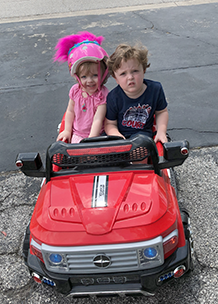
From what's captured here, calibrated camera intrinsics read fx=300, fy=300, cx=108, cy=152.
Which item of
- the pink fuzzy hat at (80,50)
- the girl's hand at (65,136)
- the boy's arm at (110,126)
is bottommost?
the girl's hand at (65,136)

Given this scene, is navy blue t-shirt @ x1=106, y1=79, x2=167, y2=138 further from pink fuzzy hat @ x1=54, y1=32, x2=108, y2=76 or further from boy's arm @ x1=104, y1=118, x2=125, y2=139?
pink fuzzy hat @ x1=54, y1=32, x2=108, y2=76

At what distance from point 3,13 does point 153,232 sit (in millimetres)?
9797

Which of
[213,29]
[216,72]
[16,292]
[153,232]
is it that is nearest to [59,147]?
[153,232]

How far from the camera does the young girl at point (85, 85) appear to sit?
2.54 m

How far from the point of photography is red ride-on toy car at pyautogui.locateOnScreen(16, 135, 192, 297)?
1651 millimetres

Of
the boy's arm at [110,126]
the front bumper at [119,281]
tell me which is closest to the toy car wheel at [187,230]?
the front bumper at [119,281]

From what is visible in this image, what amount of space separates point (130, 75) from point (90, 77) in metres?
0.42

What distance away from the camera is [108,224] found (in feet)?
5.43

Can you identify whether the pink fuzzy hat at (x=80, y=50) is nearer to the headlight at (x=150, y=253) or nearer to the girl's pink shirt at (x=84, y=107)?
the girl's pink shirt at (x=84, y=107)

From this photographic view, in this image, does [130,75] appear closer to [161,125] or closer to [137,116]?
[137,116]

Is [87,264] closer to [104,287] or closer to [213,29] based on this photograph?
[104,287]

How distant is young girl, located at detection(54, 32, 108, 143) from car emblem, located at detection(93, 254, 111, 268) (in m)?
1.18

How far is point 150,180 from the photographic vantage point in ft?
6.20

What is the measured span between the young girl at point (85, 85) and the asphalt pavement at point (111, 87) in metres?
0.87
